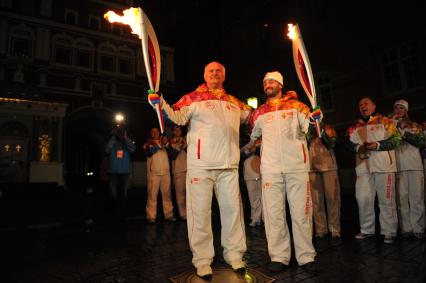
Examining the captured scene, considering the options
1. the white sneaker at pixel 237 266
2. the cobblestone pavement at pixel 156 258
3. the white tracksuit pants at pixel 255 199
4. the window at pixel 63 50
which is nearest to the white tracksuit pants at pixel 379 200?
the cobblestone pavement at pixel 156 258

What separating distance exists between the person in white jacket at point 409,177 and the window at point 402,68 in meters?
8.99

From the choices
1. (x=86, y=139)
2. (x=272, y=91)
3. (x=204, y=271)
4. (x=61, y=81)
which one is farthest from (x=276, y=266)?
(x=86, y=139)

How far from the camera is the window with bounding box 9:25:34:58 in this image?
17.6m

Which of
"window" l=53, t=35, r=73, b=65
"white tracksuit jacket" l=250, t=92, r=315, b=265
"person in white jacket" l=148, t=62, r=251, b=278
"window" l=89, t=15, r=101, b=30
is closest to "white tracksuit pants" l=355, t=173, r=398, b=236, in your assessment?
"white tracksuit jacket" l=250, t=92, r=315, b=265

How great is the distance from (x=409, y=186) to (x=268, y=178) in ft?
10.1

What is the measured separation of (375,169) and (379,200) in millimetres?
513

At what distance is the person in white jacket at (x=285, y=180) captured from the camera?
364 centimetres

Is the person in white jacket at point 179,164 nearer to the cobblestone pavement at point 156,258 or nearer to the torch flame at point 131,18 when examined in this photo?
the cobblestone pavement at point 156,258

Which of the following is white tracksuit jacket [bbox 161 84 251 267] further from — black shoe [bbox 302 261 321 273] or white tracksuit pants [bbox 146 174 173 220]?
white tracksuit pants [bbox 146 174 173 220]

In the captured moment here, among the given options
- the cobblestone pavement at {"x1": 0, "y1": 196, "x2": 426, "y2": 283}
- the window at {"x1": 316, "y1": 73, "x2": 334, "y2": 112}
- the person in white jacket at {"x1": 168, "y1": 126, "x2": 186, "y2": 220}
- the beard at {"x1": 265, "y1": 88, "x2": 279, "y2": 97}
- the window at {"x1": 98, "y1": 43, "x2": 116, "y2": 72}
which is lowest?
the cobblestone pavement at {"x1": 0, "y1": 196, "x2": 426, "y2": 283}

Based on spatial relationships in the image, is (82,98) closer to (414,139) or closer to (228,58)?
(228,58)

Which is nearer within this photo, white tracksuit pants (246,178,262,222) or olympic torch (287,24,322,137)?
olympic torch (287,24,322,137)

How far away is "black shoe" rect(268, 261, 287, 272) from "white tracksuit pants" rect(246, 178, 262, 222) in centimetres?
316

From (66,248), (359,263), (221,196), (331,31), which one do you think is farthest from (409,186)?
(331,31)
